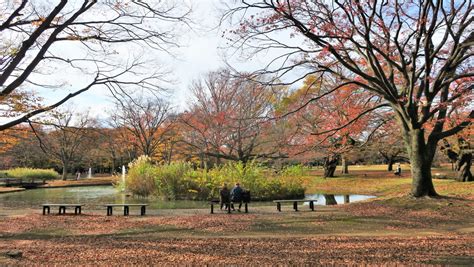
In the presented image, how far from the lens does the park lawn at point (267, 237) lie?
24.0 ft

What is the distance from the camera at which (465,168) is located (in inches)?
1040

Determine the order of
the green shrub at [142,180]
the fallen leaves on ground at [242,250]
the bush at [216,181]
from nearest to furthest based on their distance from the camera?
the fallen leaves on ground at [242,250] → the bush at [216,181] → the green shrub at [142,180]

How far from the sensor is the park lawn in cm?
731

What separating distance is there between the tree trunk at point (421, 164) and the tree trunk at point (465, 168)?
1224 cm

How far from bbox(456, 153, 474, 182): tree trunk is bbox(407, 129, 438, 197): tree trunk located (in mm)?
12243

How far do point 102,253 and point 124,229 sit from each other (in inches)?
146

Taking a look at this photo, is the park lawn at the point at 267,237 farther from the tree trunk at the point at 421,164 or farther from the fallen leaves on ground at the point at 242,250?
the tree trunk at the point at 421,164

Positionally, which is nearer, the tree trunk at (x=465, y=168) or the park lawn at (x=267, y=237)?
the park lawn at (x=267, y=237)

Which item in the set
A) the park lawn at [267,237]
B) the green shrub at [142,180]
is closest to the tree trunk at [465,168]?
the park lawn at [267,237]

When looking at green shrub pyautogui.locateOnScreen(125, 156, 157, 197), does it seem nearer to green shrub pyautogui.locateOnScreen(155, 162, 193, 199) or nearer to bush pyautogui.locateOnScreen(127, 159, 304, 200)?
A: bush pyautogui.locateOnScreen(127, 159, 304, 200)

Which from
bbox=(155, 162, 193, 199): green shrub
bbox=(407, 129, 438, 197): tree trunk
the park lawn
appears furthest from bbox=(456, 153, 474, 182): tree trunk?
bbox=(155, 162, 193, 199): green shrub

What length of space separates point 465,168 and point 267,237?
2180 centimetres

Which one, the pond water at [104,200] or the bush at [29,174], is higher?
the bush at [29,174]

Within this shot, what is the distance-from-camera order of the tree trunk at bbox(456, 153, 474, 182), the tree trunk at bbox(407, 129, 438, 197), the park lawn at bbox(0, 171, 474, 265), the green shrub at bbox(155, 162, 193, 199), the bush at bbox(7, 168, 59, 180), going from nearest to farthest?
1. the park lawn at bbox(0, 171, 474, 265)
2. the tree trunk at bbox(407, 129, 438, 197)
3. the green shrub at bbox(155, 162, 193, 199)
4. the tree trunk at bbox(456, 153, 474, 182)
5. the bush at bbox(7, 168, 59, 180)
